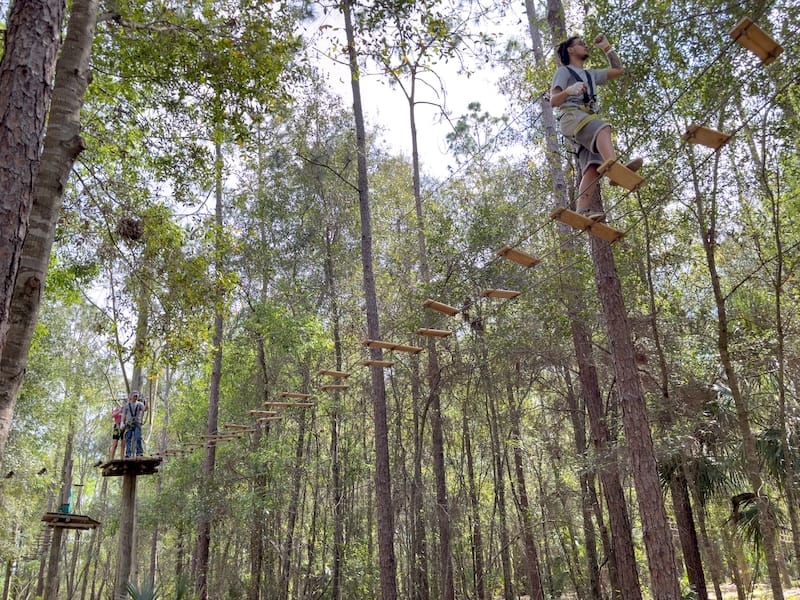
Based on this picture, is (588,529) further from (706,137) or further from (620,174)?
(706,137)

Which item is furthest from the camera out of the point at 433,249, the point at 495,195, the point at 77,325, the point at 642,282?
the point at 77,325

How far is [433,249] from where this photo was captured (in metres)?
9.02

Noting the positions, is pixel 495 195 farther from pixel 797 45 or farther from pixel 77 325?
pixel 77 325

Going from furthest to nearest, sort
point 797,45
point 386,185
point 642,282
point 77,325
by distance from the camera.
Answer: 1. point 77,325
2. point 386,185
3. point 642,282
4. point 797,45

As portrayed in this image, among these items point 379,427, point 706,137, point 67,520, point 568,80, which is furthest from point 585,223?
point 67,520

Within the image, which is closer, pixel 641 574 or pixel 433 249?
pixel 433 249

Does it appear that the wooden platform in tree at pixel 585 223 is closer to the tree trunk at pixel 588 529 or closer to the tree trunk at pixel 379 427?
the tree trunk at pixel 379 427

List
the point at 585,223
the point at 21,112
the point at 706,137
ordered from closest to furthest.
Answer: the point at 21,112, the point at 706,137, the point at 585,223

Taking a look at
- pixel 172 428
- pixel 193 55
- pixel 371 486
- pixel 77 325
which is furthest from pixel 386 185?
pixel 77 325

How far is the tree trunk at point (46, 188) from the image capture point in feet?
7.92

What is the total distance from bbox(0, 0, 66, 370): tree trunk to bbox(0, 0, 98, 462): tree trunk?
14 mm

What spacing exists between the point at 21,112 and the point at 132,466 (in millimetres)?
6067

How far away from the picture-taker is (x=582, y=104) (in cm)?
332

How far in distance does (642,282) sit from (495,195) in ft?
11.0
